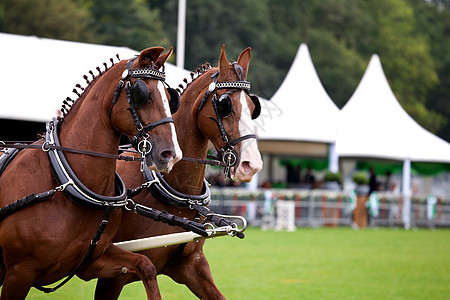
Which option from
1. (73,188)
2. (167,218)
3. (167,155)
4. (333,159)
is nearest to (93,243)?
(73,188)

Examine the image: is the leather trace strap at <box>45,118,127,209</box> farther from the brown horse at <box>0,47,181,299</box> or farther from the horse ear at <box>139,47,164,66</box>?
the horse ear at <box>139,47,164,66</box>

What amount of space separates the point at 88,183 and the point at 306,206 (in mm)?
19319

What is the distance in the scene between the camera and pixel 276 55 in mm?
54281

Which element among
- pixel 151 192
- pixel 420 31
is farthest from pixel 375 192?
pixel 420 31

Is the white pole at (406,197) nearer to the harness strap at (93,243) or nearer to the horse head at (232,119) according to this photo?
the horse head at (232,119)

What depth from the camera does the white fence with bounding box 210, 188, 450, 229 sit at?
74.9ft

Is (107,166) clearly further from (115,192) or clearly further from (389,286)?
(389,286)

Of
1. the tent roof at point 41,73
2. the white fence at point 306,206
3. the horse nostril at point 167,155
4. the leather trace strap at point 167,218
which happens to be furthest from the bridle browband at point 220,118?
the white fence at point 306,206

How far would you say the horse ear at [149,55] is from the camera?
4.87m

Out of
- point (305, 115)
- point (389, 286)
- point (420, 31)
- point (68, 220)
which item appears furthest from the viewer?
point (420, 31)

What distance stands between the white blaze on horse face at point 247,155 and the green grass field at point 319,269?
4.09 meters

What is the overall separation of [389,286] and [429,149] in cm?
1529

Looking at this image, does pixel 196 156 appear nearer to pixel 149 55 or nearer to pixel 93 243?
pixel 149 55

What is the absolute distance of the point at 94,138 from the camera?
4930 mm
